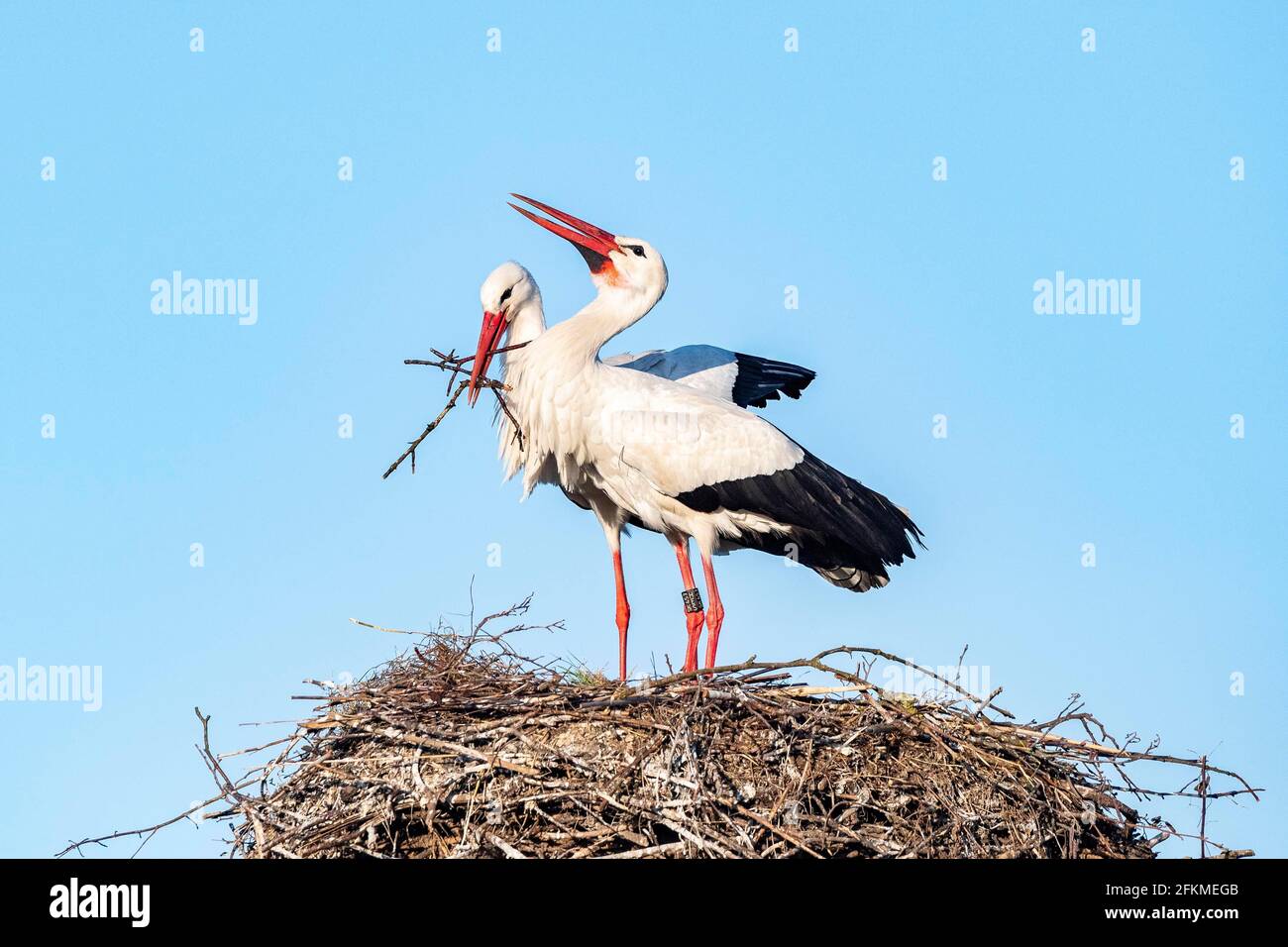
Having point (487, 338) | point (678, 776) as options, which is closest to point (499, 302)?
point (487, 338)

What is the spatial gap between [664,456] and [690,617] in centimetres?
85

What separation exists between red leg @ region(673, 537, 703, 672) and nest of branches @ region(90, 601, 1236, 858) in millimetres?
1378

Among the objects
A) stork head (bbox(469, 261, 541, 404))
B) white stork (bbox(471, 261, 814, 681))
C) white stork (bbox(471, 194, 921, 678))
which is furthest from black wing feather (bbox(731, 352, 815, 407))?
stork head (bbox(469, 261, 541, 404))

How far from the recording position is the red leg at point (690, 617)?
705 centimetres

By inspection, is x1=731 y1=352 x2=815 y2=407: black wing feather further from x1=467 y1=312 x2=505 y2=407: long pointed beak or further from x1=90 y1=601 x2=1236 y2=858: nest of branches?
x1=90 y1=601 x2=1236 y2=858: nest of branches

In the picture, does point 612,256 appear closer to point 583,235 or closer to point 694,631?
point 583,235

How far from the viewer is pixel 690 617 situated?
7.16m

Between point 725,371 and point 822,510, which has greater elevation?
point 725,371

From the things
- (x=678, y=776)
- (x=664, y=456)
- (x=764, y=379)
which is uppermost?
(x=764, y=379)

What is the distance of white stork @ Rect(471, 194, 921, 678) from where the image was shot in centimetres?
683
